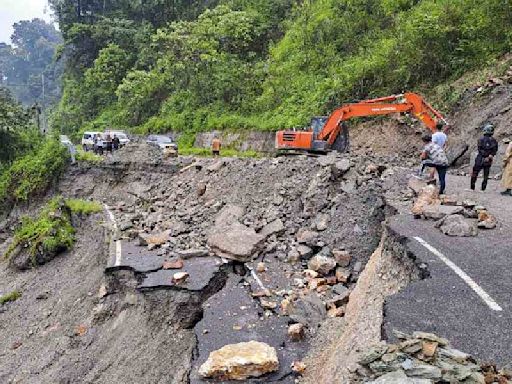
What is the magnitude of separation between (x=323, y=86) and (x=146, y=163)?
836cm

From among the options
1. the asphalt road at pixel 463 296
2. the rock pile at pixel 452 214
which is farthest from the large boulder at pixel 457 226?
the asphalt road at pixel 463 296

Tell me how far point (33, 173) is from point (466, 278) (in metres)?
20.0

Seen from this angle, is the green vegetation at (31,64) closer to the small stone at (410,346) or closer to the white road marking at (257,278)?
the white road marking at (257,278)

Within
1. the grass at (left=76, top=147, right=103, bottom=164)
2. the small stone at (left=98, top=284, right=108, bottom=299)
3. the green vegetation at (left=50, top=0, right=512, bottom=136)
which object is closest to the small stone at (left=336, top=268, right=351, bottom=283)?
the small stone at (left=98, top=284, right=108, bottom=299)

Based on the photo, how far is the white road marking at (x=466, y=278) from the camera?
186 inches

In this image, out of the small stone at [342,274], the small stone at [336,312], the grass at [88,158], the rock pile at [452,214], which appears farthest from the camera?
the grass at [88,158]

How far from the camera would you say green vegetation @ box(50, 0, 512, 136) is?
56.2 feet

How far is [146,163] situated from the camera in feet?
62.5

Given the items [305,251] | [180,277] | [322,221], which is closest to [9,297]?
[180,277]

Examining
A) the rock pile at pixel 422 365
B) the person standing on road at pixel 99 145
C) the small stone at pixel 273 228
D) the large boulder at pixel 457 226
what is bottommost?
the person standing on road at pixel 99 145

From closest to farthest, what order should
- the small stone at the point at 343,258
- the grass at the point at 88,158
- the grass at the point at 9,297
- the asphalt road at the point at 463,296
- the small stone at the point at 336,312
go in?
the asphalt road at the point at 463,296, the small stone at the point at 336,312, the small stone at the point at 343,258, the grass at the point at 9,297, the grass at the point at 88,158

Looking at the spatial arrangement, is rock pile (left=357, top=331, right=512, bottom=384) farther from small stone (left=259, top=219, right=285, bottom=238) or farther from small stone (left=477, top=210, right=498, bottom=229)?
small stone (left=259, top=219, right=285, bottom=238)

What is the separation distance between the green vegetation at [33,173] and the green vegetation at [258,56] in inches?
318

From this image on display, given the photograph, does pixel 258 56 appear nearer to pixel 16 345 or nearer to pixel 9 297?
pixel 9 297
